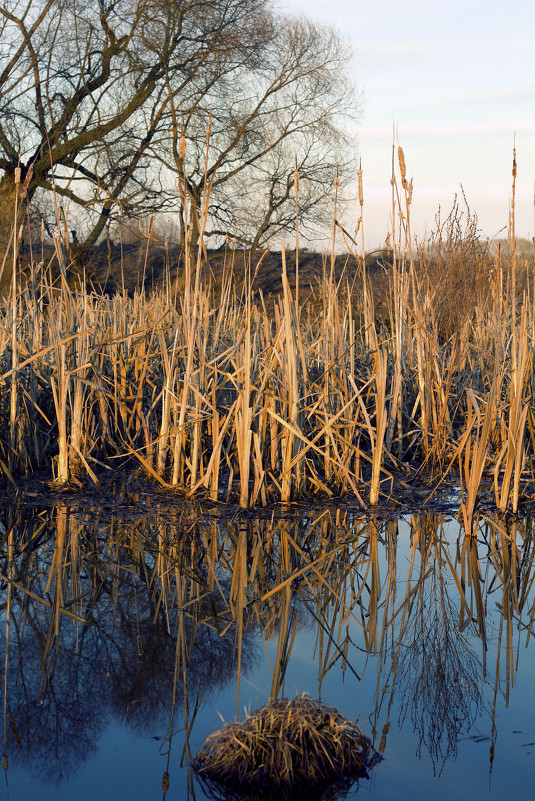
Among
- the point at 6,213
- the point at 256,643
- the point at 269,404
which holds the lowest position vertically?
the point at 256,643

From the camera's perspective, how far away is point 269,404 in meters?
2.98

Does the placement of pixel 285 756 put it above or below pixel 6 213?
below

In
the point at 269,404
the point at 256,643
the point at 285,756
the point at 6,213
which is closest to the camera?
the point at 285,756

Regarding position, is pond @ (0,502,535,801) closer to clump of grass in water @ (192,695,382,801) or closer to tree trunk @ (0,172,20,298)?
Answer: clump of grass in water @ (192,695,382,801)

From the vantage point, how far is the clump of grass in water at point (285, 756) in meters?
1.28

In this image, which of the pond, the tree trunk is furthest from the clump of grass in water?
the tree trunk

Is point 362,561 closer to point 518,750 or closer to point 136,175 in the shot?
point 518,750

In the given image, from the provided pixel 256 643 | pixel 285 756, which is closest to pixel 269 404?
pixel 256 643

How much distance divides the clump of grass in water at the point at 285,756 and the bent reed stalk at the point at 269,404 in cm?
140

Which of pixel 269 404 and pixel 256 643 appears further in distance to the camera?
pixel 269 404

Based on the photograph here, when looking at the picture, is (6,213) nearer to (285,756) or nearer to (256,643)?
(256,643)

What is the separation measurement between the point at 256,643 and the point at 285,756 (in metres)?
0.50

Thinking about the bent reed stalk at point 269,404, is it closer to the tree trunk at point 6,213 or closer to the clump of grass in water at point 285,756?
the clump of grass in water at point 285,756

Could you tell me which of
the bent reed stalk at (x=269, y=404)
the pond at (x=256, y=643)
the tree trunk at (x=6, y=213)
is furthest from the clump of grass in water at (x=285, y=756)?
the tree trunk at (x=6, y=213)
